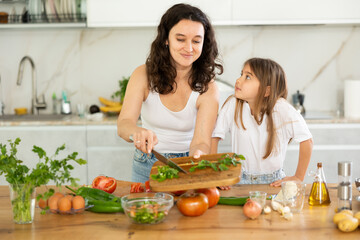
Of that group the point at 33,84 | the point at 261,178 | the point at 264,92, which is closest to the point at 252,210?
the point at 261,178

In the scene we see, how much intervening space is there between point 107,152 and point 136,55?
939 mm

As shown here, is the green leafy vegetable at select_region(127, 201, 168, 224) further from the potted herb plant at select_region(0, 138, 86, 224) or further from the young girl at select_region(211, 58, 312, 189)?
the young girl at select_region(211, 58, 312, 189)

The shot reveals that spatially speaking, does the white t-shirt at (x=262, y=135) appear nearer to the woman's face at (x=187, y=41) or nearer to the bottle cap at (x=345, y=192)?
the woman's face at (x=187, y=41)

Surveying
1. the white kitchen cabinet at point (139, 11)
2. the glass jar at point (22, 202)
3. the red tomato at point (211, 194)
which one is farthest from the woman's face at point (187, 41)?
the white kitchen cabinet at point (139, 11)

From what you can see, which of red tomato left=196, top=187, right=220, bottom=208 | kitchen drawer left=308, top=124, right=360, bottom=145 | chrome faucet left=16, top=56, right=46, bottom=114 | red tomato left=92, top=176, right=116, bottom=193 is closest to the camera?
red tomato left=196, top=187, right=220, bottom=208

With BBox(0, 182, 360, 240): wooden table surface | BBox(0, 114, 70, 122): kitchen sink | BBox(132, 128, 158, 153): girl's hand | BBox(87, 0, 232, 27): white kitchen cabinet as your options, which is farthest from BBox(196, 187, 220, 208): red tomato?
BBox(0, 114, 70, 122): kitchen sink

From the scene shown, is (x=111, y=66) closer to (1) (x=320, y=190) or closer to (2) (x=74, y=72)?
(2) (x=74, y=72)

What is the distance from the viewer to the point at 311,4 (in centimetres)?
345

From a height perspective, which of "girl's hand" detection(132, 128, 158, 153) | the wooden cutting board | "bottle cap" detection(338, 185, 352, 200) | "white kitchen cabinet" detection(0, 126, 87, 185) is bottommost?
"white kitchen cabinet" detection(0, 126, 87, 185)

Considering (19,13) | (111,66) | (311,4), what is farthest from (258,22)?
(19,13)

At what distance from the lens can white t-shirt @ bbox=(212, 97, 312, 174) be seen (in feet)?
7.48

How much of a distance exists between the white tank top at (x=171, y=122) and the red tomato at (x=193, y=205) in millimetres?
709

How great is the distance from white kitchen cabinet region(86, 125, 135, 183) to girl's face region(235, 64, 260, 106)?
1321 millimetres

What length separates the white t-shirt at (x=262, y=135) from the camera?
2.28 m
